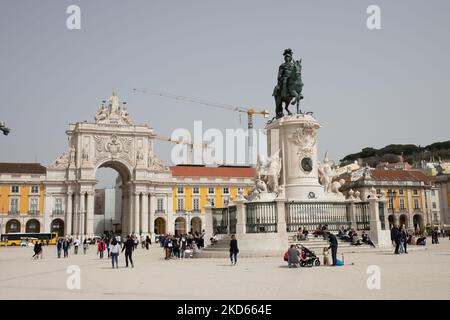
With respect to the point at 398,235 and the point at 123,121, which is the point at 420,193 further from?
the point at 398,235

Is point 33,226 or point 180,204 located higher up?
point 180,204

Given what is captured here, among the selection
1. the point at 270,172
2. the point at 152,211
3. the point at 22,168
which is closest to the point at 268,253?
the point at 270,172

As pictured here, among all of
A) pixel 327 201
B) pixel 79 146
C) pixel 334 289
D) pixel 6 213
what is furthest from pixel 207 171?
pixel 334 289

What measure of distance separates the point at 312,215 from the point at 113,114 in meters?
57.8

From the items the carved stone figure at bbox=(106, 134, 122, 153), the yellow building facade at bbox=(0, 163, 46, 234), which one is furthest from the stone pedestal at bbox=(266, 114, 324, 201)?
the yellow building facade at bbox=(0, 163, 46, 234)

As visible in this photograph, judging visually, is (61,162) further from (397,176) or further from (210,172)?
(397,176)

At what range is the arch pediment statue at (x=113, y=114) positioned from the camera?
74125 millimetres

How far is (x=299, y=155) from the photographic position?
22.8 m

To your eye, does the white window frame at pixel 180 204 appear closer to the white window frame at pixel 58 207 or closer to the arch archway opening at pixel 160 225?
the arch archway opening at pixel 160 225

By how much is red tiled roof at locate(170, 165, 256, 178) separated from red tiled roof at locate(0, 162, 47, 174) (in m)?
20.4

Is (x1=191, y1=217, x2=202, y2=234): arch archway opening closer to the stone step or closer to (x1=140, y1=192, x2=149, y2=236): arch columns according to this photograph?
(x1=140, y1=192, x2=149, y2=236): arch columns

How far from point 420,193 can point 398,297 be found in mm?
68214
